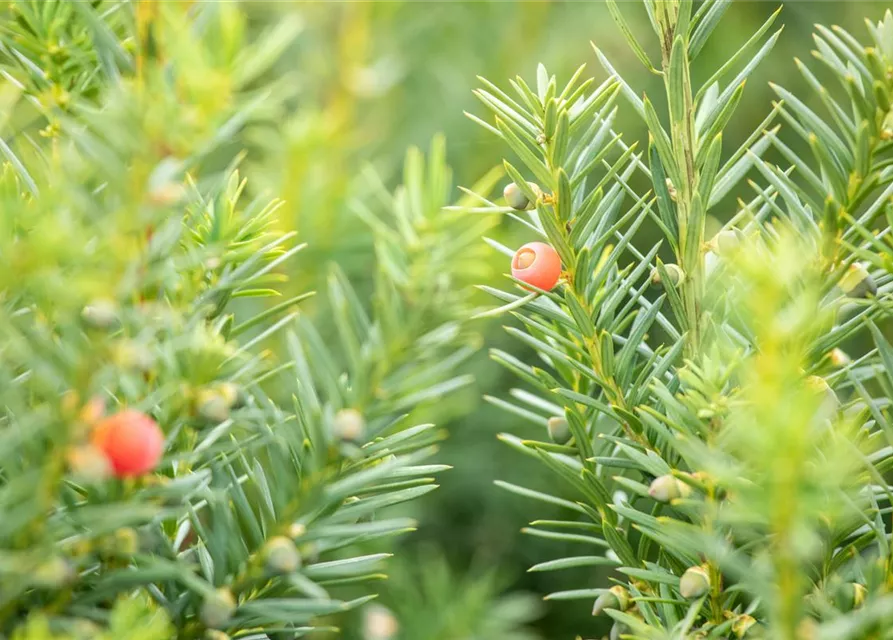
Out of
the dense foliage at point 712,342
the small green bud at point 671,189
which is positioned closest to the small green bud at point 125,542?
the dense foliage at point 712,342

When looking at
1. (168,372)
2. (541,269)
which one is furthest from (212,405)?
(541,269)

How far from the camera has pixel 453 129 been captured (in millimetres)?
898

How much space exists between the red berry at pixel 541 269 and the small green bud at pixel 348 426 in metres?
0.10

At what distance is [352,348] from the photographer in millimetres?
271

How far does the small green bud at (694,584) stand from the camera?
305mm

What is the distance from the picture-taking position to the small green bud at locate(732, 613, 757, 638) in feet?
1.01

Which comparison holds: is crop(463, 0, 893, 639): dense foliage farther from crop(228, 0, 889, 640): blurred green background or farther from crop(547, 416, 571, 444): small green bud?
crop(228, 0, 889, 640): blurred green background

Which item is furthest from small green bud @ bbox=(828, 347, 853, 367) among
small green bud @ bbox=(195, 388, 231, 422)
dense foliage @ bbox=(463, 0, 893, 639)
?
small green bud @ bbox=(195, 388, 231, 422)

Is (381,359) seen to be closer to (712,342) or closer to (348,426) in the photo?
(348,426)

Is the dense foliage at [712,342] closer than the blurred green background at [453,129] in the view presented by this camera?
Yes

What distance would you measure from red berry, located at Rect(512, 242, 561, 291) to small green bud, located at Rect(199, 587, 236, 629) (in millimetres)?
155

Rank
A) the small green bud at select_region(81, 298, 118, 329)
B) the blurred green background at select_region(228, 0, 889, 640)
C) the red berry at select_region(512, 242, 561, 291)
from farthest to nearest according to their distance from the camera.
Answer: the blurred green background at select_region(228, 0, 889, 640) → the red berry at select_region(512, 242, 561, 291) → the small green bud at select_region(81, 298, 118, 329)

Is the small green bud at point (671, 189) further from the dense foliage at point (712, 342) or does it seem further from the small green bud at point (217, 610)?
the small green bud at point (217, 610)

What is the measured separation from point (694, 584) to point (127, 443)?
0.63 feet
